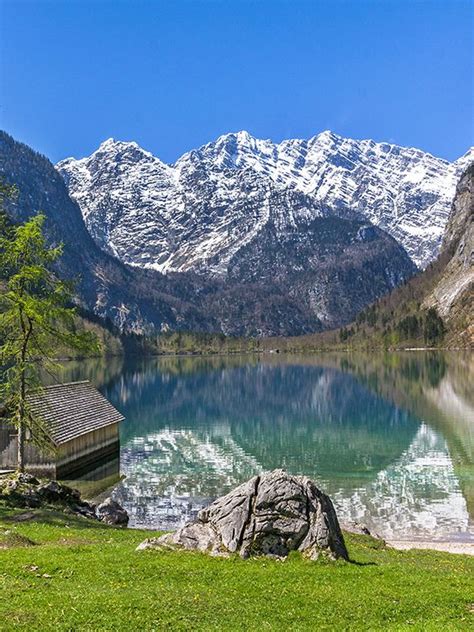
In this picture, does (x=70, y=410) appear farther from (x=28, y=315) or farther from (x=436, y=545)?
(x=436, y=545)

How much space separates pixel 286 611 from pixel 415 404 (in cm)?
8538

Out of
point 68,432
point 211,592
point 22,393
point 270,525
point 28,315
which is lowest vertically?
point 68,432

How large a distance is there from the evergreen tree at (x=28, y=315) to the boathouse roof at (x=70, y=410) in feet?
9.82

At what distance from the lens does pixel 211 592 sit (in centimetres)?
1730

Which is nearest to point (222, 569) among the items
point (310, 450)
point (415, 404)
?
point (310, 450)

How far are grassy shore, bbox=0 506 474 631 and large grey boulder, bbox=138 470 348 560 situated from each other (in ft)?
2.35

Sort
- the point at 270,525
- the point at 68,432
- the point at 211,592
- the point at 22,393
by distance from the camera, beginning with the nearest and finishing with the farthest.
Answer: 1. the point at 211,592
2. the point at 270,525
3. the point at 22,393
4. the point at 68,432

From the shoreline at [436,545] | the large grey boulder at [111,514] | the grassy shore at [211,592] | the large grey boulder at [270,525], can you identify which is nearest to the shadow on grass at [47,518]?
the large grey boulder at [111,514]

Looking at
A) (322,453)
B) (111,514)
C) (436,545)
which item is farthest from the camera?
(322,453)

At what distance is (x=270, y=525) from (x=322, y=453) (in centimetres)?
4262

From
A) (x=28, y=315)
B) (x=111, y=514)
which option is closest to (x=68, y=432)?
(x=28, y=315)

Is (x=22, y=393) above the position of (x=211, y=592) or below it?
above

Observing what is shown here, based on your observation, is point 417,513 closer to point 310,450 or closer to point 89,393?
point 310,450

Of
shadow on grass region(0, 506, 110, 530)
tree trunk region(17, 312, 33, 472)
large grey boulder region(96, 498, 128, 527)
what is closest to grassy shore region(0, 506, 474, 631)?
shadow on grass region(0, 506, 110, 530)
